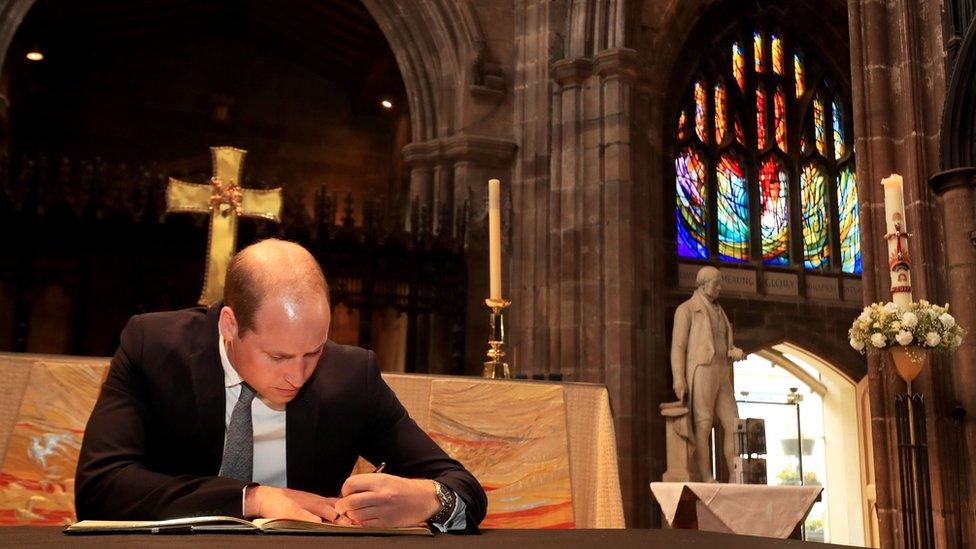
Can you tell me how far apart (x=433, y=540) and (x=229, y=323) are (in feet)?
2.20

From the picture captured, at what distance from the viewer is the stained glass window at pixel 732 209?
14.1m

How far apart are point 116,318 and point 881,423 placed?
412 inches

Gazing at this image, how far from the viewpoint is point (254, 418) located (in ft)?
7.02

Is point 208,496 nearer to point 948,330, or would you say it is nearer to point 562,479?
point 562,479

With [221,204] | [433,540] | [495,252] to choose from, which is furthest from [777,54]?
[433,540]

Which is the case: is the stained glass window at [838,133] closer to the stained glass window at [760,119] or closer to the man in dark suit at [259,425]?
the stained glass window at [760,119]

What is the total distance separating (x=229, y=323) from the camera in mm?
2031

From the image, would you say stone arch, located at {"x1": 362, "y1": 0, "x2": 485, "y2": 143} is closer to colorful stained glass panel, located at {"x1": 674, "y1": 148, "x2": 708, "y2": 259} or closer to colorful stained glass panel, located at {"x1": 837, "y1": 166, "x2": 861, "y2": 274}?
colorful stained glass panel, located at {"x1": 674, "y1": 148, "x2": 708, "y2": 259}

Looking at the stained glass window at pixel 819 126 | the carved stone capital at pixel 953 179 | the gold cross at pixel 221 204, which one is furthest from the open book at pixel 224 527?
the stained glass window at pixel 819 126

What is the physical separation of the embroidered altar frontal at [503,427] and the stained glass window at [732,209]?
10.7 metres

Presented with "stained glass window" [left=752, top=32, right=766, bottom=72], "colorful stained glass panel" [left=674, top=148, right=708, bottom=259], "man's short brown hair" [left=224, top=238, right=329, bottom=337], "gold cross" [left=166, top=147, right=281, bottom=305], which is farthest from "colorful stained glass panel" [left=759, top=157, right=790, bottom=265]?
"man's short brown hair" [left=224, top=238, right=329, bottom=337]

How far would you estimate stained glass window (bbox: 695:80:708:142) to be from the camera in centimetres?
1419

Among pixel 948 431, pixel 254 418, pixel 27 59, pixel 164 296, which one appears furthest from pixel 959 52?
pixel 27 59

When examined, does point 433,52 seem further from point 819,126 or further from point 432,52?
point 819,126
